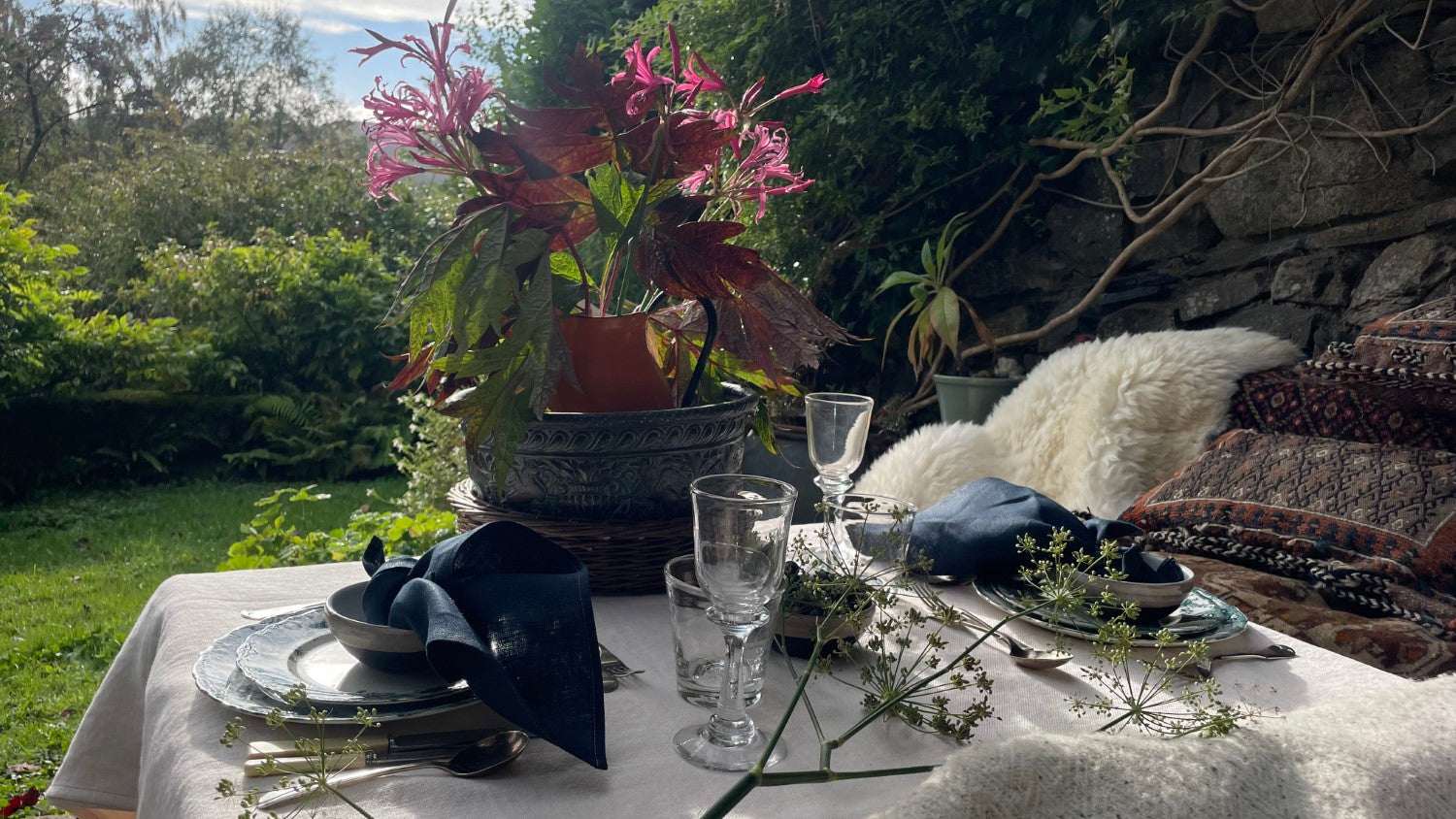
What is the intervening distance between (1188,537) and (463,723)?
1.42 meters

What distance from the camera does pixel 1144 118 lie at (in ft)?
9.66

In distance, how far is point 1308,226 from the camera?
2.68 meters

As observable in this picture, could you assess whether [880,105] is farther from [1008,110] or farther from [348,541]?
[348,541]

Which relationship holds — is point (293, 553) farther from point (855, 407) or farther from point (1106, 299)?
point (1106, 299)

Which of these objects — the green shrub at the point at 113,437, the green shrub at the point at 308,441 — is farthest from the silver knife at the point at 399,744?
the green shrub at the point at 113,437

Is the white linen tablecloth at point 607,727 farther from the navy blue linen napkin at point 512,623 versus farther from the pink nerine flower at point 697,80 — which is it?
the pink nerine flower at point 697,80

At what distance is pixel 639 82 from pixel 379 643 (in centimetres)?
61

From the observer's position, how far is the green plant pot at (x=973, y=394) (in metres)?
3.05

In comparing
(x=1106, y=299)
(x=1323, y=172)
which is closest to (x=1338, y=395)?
(x=1323, y=172)

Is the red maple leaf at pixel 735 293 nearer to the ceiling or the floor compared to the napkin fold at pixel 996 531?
nearer to the ceiling

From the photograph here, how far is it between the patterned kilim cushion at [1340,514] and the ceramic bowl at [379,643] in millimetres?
1367

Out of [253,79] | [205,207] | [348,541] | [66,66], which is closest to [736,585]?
[348,541]

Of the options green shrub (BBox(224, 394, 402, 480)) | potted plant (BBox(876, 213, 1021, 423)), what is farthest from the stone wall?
green shrub (BBox(224, 394, 402, 480))

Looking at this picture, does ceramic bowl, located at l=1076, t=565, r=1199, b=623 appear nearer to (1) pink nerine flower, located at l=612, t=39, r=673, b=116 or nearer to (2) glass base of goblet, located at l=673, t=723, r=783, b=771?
(2) glass base of goblet, located at l=673, t=723, r=783, b=771
